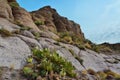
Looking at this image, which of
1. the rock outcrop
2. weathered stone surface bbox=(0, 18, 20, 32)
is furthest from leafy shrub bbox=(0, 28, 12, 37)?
the rock outcrop

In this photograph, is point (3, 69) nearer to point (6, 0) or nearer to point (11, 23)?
point (11, 23)

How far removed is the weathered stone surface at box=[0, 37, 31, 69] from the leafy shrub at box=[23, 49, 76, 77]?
585mm

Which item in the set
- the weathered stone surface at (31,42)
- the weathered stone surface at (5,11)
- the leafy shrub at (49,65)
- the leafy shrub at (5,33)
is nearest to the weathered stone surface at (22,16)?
the weathered stone surface at (5,11)

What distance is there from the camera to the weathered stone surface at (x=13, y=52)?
1886 centimetres

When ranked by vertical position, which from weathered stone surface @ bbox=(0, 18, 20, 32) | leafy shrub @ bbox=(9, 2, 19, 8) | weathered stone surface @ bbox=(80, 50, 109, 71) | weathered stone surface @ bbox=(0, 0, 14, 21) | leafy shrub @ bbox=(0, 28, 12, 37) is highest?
leafy shrub @ bbox=(9, 2, 19, 8)

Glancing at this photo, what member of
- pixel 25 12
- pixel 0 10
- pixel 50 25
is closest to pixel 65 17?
pixel 50 25

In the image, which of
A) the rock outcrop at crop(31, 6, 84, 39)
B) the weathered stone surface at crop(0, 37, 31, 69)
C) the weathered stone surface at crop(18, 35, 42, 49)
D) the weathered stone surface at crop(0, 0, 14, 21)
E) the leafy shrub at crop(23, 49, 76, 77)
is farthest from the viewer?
the rock outcrop at crop(31, 6, 84, 39)

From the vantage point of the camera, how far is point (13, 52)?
20.4 meters

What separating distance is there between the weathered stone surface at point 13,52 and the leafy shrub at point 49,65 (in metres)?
0.58

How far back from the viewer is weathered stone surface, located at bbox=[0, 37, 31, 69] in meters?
18.9

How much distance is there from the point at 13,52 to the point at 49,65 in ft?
8.91

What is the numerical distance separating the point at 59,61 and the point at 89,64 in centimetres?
520

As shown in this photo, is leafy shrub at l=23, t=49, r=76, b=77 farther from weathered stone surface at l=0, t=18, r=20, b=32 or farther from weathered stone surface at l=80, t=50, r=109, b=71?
weathered stone surface at l=0, t=18, r=20, b=32

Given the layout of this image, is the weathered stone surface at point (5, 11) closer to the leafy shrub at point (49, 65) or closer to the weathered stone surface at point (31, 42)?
the weathered stone surface at point (31, 42)
